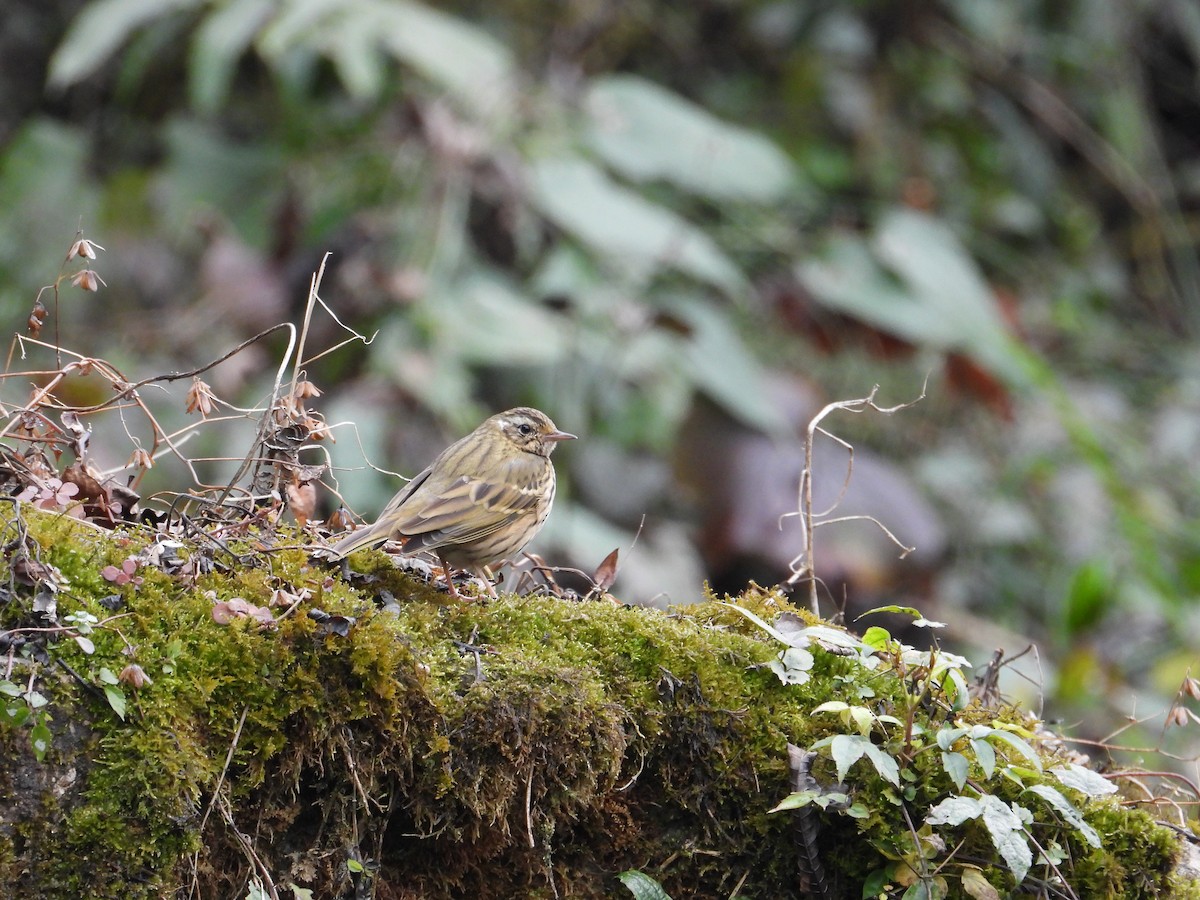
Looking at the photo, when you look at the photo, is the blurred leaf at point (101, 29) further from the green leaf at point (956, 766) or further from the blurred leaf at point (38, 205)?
the green leaf at point (956, 766)

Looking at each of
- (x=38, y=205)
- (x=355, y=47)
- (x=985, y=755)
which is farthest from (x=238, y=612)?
(x=38, y=205)

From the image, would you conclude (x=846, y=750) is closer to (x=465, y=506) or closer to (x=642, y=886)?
(x=642, y=886)

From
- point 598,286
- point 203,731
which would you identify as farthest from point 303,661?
point 598,286

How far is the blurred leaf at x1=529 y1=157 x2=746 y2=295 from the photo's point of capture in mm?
6746

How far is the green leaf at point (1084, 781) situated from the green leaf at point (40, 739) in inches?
81.3

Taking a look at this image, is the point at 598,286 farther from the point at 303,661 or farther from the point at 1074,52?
the point at 1074,52

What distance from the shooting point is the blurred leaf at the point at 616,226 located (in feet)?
22.1

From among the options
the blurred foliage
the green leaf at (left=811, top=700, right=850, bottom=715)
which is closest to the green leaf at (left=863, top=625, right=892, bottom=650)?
the green leaf at (left=811, top=700, right=850, bottom=715)

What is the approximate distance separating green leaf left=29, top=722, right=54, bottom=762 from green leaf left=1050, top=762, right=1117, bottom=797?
2065 mm

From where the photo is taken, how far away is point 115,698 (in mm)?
2473

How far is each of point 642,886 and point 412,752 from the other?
60 cm

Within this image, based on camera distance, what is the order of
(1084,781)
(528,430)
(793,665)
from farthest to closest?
(528,430), (793,665), (1084,781)

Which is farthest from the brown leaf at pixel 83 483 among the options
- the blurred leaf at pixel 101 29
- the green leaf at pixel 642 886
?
the blurred leaf at pixel 101 29

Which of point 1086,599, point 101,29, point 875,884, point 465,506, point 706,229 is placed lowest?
point 1086,599
